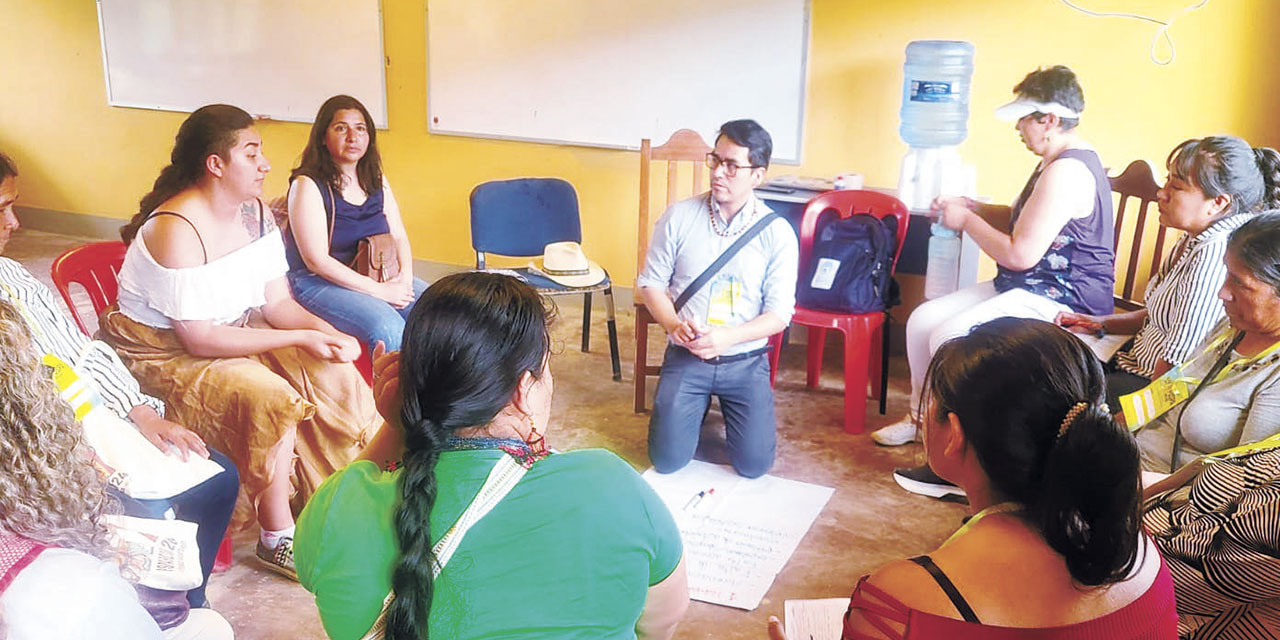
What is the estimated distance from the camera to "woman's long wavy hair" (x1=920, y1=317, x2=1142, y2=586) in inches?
43.6

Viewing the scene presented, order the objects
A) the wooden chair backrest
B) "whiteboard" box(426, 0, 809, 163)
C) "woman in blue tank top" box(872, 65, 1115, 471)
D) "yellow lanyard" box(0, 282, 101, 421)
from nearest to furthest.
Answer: "yellow lanyard" box(0, 282, 101, 421), "woman in blue tank top" box(872, 65, 1115, 471), the wooden chair backrest, "whiteboard" box(426, 0, 809, 163)

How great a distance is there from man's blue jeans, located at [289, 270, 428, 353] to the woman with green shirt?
1835 millimetres

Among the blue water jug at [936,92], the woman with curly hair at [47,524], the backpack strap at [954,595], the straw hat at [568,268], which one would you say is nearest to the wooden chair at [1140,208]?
the blue water jug at [936,92]

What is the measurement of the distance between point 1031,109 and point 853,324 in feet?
2.96

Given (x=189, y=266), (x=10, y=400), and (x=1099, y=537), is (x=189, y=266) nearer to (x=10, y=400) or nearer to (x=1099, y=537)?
(x=10, y=400)

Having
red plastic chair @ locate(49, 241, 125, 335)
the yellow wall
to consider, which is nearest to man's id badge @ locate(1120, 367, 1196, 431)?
the yellow wall

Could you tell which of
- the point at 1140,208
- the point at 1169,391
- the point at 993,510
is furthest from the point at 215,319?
the point at 1140,208

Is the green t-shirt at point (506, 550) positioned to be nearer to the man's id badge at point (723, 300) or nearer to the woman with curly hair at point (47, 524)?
the woman with curly hair at point (47, 524)

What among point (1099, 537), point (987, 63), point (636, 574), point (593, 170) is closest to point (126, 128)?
point (593, 170)

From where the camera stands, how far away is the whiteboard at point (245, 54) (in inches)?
204

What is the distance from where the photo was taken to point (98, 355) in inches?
84.8

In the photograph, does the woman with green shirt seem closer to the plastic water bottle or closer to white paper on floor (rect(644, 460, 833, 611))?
white paper on floor (rect(644, 460, 833, 611))

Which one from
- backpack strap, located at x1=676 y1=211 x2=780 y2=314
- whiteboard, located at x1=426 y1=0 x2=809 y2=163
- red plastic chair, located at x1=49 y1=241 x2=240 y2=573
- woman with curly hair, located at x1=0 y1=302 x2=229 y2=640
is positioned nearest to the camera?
woman with curly hair, located at x1=0 y1=302 x2=229 y2=640

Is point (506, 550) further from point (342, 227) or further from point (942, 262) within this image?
point (942, 262)
